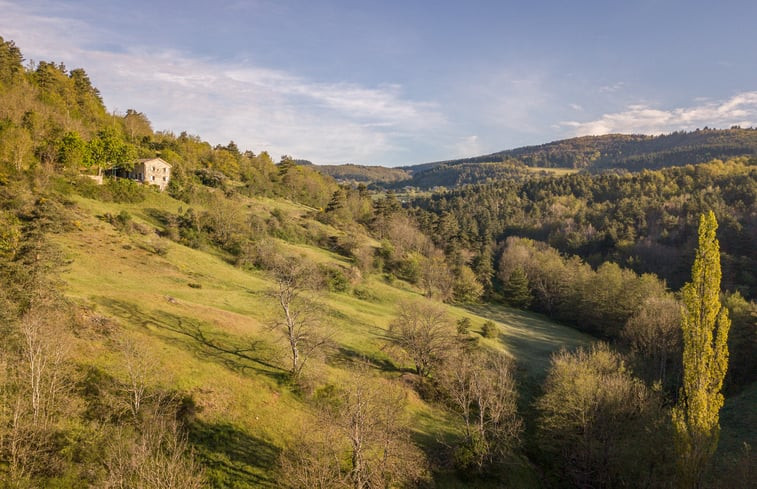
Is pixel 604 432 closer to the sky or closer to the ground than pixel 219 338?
closer to the ground

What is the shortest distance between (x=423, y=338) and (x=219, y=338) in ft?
68.7

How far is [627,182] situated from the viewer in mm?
173125

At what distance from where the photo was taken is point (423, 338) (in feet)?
137

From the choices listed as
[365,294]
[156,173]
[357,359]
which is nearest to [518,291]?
[365,294]

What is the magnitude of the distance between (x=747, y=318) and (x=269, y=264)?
73.7m

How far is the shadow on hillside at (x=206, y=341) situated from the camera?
1261 inches

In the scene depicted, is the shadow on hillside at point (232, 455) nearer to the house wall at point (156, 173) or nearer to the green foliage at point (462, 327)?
the green foliage at point (462, 327)

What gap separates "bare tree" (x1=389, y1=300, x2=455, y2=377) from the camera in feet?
136

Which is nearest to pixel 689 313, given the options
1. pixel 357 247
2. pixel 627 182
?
pixel 357 247

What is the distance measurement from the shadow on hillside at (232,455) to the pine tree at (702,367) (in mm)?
24144

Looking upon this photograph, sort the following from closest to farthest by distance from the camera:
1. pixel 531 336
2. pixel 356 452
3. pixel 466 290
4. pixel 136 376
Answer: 1. pixel 356 452
2. pixel 136 376
3. pixel 531 336
4. pixel 466 290

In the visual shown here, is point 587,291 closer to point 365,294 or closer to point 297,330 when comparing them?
point 365,294

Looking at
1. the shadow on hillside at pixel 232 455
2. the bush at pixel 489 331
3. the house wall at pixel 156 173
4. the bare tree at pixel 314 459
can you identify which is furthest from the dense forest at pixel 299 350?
the house wall at pixel 156 173

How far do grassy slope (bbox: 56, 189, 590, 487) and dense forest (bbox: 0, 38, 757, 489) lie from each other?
228 millimetres
